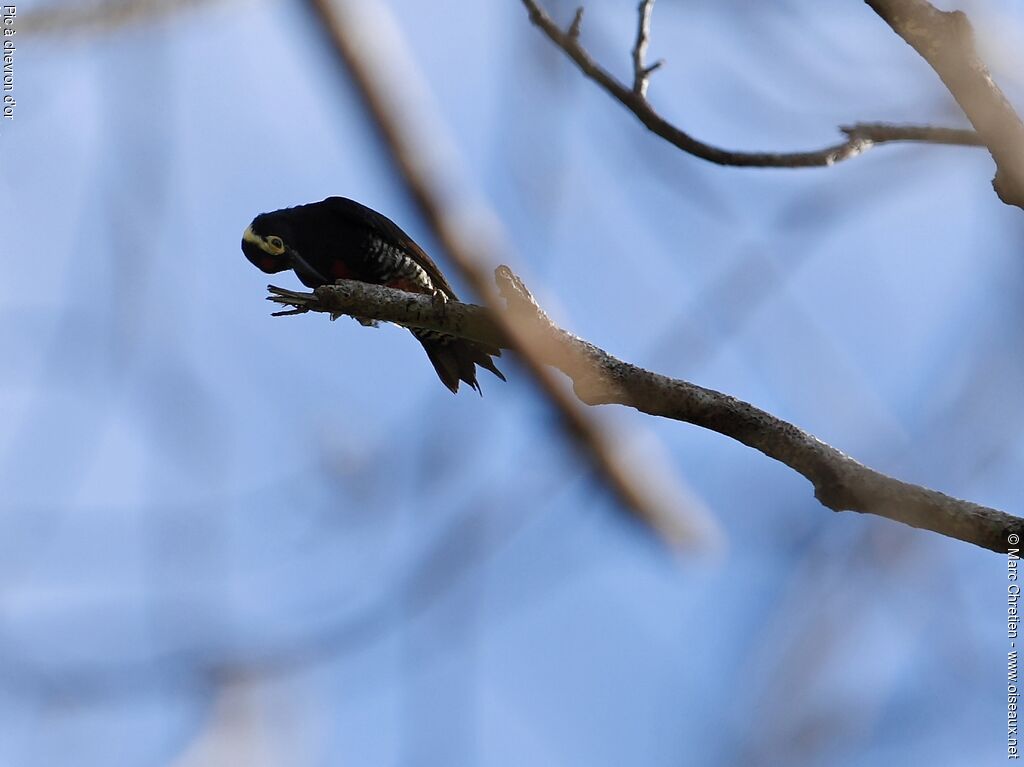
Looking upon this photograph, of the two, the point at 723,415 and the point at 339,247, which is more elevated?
the point at 339,247

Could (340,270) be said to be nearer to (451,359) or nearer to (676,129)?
(451,359)

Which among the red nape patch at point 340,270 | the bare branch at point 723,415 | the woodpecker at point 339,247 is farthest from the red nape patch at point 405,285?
the bare branch at point 723,415

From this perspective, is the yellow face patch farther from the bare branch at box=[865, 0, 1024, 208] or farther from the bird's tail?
the bare branch at box=[865, 0, 1024, 208]

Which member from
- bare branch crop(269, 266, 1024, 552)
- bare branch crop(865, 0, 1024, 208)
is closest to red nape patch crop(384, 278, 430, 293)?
bare branch crop(269, 266, 1024, 552)

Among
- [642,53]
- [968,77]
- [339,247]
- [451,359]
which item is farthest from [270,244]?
[968,77]

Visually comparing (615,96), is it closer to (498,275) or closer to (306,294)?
(498,275)

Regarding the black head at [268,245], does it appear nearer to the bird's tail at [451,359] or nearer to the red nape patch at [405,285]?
the red nape patch at [405,285]

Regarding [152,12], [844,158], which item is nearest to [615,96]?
[844,158]
